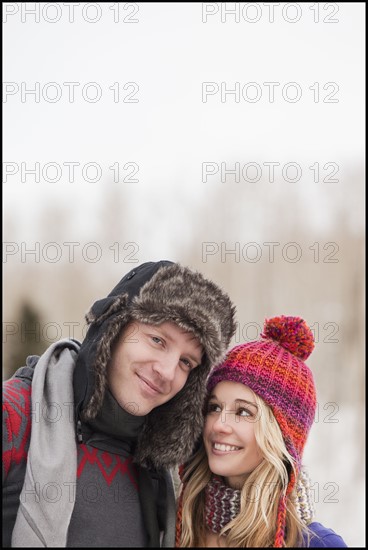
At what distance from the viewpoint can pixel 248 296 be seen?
12758 millimetres

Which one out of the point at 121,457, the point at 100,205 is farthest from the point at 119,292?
the point at 100,205

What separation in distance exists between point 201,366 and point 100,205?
13.5 meters

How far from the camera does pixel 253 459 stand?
2.08 m

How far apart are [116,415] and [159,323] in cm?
32

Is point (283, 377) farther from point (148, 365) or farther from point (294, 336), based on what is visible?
point (148, 365)

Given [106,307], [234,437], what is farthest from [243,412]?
[106,307]

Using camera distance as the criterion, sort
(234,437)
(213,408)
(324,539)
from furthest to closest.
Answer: (213,408)
(234,437)
(324,539)

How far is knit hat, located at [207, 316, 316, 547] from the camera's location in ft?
6.86

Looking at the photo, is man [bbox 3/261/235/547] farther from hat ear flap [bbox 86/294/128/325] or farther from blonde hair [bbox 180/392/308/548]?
blonde hair [bbox 180/392/308/548]

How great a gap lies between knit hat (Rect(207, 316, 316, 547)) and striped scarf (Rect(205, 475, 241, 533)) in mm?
144

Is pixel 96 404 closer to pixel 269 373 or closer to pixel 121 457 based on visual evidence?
pixel 121 457

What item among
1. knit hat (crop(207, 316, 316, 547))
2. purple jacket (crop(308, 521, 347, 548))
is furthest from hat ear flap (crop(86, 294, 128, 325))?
purple jacket (crop(308, 521, 347, 548))

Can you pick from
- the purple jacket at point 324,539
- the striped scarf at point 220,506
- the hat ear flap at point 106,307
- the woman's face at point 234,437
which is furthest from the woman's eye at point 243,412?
the hat ear flap at point 106,307

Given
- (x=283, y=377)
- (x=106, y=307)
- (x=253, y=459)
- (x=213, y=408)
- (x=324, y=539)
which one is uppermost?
(x=106, y=307)
